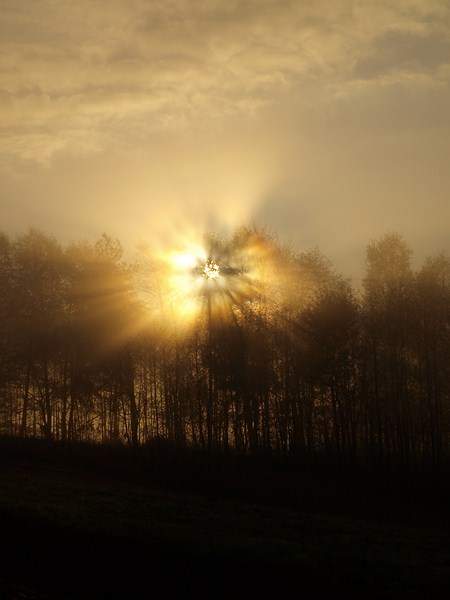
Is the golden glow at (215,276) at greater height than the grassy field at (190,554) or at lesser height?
greater

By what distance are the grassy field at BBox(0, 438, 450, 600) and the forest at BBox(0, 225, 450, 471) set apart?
21540mm

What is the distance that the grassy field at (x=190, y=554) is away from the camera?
16609mm

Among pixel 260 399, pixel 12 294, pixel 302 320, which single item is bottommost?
pixel 260 399

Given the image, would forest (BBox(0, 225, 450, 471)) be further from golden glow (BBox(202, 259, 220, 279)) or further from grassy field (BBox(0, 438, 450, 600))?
grassy field (BBox(0, 438, 450, 600))

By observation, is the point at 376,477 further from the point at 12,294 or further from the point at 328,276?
the point at 12,294

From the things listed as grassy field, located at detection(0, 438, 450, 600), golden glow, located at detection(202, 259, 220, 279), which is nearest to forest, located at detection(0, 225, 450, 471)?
golden glow, located at detection(202, 259, 220, 279)

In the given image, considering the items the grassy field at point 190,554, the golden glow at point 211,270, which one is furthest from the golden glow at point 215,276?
the grassy field at point 190,554

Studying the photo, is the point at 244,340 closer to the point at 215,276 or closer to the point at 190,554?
the point at 215,276

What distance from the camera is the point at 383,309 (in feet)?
161

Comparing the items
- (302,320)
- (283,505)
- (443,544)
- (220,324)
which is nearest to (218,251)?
(220,324)

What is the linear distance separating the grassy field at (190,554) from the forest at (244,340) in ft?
70.7

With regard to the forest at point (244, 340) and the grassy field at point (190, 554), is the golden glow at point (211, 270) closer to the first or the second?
the forest at point (244, 340)

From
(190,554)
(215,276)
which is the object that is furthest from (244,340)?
(190,554)

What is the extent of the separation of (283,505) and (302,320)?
657 inches
